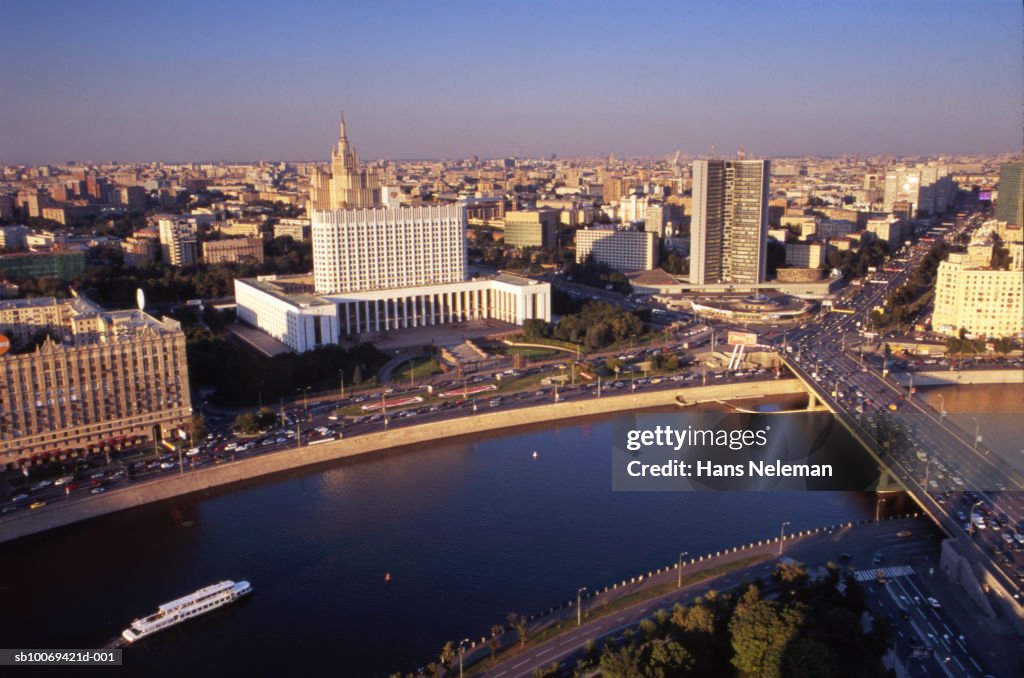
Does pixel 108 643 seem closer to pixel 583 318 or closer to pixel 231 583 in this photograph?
pixel 231 583

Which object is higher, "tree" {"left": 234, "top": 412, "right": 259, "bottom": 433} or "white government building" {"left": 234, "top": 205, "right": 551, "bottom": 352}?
"white government building" {"left": 234, "top": 205, "right": 551, "bottom": 352}

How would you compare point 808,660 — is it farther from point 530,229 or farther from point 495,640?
point 530,229

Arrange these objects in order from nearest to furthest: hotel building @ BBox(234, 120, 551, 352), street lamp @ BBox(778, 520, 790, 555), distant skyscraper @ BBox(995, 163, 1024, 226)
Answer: street lamp @ BBox(778, 520, 790, 555) → hotel building @ BBox(234, 120, 551, 352) → distant skyscraper @ BBox(995, 163, 1024, 226)

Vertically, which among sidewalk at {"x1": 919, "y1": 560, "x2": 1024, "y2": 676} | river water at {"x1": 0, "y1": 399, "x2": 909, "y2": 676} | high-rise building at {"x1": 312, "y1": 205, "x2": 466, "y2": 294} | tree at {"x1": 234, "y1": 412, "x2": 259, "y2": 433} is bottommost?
river water at {"x1": 0, "y1": 399, "x2": 909, "y2": 676}

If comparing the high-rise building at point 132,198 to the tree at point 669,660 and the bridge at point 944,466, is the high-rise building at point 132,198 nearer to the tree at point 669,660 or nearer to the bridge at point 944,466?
the bridge at point 944,466

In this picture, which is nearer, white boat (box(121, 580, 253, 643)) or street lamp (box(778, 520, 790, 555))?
white boat (box(121, 580, 253, 643))

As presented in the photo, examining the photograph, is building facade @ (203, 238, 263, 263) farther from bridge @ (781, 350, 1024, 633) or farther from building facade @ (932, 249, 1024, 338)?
building facade @ (932, 249, 1024, 338)

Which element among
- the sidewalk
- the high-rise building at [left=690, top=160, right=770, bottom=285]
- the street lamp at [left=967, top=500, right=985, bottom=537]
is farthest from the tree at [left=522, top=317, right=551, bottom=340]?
the sidewalk

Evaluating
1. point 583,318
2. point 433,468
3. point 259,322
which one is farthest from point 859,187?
point 433,468
